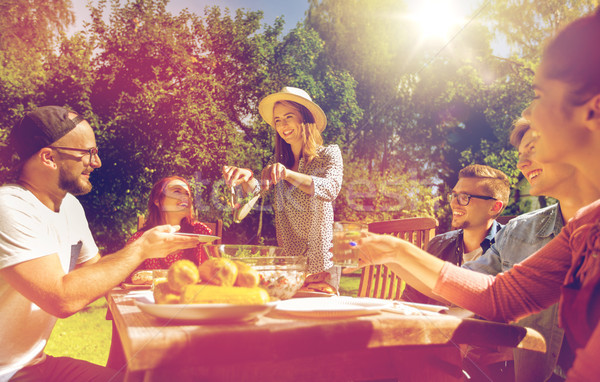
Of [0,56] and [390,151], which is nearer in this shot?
[0,56]

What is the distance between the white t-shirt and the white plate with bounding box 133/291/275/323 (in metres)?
0.73

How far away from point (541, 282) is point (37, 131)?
1.89 m

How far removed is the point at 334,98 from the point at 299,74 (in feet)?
5.98

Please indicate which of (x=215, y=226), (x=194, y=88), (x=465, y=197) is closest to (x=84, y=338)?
(x=215, y=226)

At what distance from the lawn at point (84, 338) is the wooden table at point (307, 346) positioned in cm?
335

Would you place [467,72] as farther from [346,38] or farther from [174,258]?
[174,258]

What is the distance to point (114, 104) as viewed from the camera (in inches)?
411

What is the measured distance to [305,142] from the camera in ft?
9.70

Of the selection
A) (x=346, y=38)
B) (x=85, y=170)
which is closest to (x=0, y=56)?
(x=85, y=170)

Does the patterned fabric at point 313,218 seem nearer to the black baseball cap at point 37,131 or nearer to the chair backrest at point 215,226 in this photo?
the chair backrest at point 215,226

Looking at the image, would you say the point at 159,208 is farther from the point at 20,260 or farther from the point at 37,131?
the point at 20,260

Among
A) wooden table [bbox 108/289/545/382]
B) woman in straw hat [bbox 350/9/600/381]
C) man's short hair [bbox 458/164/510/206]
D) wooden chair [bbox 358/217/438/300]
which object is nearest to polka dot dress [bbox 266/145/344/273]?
wooden chair [bbox 358/217/438/300]

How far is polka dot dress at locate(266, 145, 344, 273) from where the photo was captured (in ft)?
9.02

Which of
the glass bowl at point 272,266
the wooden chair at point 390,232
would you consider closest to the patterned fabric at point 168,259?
the wooden chair at point 390,232
